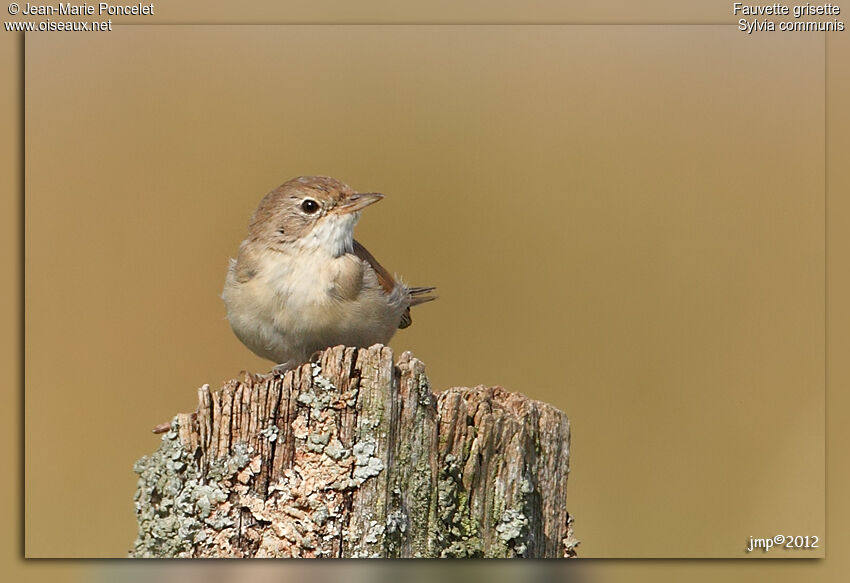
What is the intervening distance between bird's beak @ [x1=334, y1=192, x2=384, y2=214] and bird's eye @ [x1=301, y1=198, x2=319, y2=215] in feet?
0.40

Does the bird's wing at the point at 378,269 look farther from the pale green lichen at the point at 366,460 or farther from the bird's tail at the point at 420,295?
the pale green lichen at the point at 366,460

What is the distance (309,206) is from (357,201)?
0.30m

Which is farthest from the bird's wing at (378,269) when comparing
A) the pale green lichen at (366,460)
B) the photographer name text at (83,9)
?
the photographer name text at (83,9)

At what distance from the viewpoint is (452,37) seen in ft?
20.6

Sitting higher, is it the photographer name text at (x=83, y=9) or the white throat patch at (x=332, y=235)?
the photographer name text at (x=83, y=9)

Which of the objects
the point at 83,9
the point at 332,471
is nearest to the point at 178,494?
the point at 332,471

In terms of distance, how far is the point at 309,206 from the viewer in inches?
243

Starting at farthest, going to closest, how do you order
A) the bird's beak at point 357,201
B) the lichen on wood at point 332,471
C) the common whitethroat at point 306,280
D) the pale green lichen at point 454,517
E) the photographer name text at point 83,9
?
the photographer name text at point 83,9 → the bird's beak at point 357,201 → the common whitethroat at point 306,280 → the pale green lichen at point 454,517 → the lichen on wood at point 332,471

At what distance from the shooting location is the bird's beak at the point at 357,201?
239 inches

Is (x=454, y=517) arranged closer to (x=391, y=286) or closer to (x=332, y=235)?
(x=391, y=286)

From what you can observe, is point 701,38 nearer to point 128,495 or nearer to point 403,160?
point 403,160

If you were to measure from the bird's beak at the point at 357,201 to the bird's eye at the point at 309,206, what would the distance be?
12 centimetres

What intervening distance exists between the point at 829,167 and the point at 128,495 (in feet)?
14.8

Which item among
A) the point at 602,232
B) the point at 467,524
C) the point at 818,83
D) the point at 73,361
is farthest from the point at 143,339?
the point at 818,83
